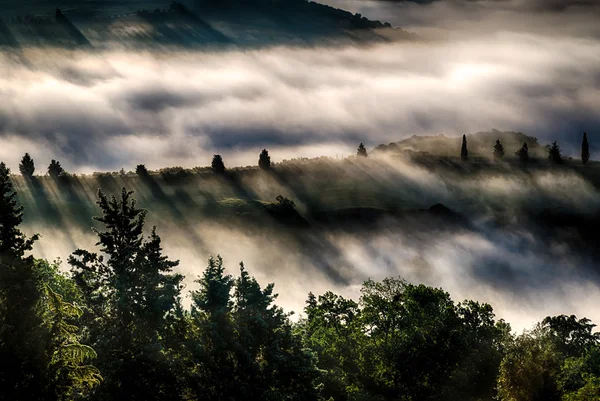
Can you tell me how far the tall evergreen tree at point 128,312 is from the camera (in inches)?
2904

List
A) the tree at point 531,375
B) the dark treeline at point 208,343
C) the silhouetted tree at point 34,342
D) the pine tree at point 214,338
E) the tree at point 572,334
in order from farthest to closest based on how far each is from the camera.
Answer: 1. the tree at point 572,334
2. the tree at point 531,375
3. the pine tree at point 214,338
4. the dark treeline at point 208,343
5. the silhouetted tree at point 34,342

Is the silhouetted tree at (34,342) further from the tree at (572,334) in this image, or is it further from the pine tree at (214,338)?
the tree at (572,334)

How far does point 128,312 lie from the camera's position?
3059 inches

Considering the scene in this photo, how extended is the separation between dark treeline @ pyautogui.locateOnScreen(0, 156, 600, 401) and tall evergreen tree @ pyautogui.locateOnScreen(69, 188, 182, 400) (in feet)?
0.37

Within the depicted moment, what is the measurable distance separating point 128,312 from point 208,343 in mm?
7759

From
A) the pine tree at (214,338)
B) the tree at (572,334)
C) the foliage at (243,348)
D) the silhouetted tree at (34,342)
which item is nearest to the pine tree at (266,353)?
the foliage at (243,348)

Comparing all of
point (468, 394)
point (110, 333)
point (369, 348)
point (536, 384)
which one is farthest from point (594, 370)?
point (110, 333)

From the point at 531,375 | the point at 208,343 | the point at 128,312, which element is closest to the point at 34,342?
the point at 128,312

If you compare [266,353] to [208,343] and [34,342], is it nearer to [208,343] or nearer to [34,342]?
[208,343]

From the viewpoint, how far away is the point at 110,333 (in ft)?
249

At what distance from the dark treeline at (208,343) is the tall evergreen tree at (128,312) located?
0.11 metres

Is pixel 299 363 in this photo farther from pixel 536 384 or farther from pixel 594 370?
pixel 594 370

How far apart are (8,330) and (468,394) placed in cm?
6068

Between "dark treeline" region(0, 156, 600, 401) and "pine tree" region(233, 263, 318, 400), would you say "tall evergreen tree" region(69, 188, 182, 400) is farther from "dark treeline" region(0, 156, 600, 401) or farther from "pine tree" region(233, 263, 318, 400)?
"pine tree" region(233, 263, 318, 400)
